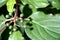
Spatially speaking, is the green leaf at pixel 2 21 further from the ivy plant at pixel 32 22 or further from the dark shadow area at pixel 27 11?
the dark shadow area at pixel 27 11

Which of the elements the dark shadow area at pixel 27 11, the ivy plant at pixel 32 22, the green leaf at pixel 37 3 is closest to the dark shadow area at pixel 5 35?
the ivy plant at pixel 32 22

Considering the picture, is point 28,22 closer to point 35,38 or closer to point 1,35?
point 35,38

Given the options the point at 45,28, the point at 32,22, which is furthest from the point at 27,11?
the point at 45,28

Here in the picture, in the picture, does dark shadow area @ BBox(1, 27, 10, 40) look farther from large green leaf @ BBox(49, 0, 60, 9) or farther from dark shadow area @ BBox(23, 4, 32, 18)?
large green leaf @ BBox(49, 0, 60, 9)

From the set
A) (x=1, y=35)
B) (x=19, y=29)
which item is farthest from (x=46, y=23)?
(x=1, y=35)

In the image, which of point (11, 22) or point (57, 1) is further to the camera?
point (57, 1)

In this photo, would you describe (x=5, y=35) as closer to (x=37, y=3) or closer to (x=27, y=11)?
(x=27, y=11)

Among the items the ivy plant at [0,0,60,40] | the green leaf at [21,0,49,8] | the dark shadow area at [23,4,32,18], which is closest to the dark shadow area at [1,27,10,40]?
the ivy plant at [0,0,60,40]

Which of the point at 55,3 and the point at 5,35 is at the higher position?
the point at 55,3
